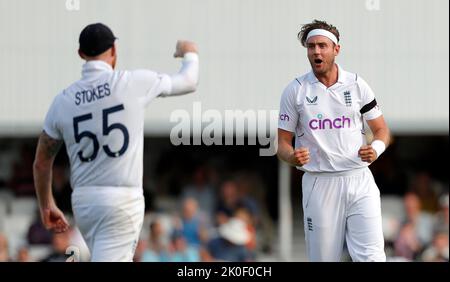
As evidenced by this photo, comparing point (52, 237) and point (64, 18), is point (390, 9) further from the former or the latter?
point (52, 237)

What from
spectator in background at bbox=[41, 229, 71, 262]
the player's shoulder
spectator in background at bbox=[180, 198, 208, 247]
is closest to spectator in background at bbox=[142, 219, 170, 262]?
spectator in background at bbox=[180, 198, 208, 247]

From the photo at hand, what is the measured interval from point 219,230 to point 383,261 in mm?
5378

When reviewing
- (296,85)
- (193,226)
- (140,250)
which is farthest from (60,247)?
(296,85)

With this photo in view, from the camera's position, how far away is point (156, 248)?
44.0 ft

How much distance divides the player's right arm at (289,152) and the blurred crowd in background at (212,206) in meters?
4.19

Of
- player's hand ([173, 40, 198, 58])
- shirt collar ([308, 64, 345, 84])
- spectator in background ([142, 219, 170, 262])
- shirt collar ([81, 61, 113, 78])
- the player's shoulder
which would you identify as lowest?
spectator in background ([142, 219, 170, 262])

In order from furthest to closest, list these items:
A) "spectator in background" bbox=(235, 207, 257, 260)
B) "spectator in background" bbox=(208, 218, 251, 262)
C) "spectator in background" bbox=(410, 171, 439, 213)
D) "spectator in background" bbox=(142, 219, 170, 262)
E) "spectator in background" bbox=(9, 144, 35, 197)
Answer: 1. "spectator in background" bbox=(9, 144, 35, 197)
2. "spectator in background" bbox=(410, 171, 439, 213)
3. "spectator in background" bbox=(235, 207, 257, 260)
4. "spectator in background" bbox=(208, 218, 251, 262)
5. "spectator in background" bbox=(142, 219, 170, 262)

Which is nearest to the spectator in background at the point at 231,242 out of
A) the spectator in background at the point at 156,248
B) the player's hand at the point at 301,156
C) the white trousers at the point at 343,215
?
the spectator in background at the point at 156,248

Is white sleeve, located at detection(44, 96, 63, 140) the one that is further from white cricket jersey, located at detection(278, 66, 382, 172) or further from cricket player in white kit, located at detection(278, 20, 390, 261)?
white cricket jersey, located at detection(278, 66, 382, 172)

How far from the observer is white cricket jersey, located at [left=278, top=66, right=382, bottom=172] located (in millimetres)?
9445

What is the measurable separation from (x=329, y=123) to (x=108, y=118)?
237 centimetres

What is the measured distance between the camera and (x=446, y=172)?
1827 centimetres

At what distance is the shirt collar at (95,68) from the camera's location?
809 centimetres

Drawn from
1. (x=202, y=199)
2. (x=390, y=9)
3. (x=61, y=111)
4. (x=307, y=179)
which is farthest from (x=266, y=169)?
(x=61, y=111)
